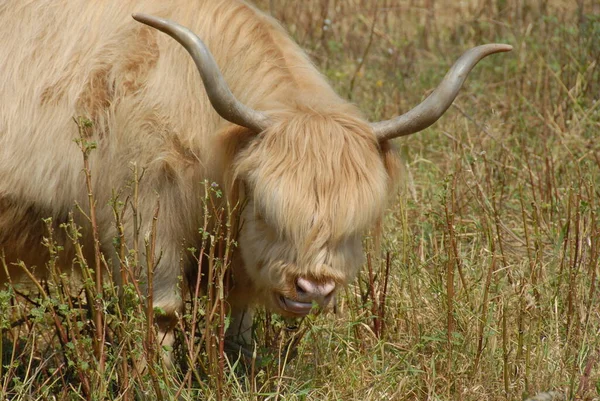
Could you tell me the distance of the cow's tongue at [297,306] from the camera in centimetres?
371

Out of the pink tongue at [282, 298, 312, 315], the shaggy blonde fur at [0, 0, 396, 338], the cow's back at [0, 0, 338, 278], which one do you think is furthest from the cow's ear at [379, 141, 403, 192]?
the pink tongue at [282, 298, 312, 315]

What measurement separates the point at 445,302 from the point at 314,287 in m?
0.97

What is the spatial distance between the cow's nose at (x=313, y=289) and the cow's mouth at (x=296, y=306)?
0.02 metres

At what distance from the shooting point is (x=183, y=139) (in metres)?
3.90

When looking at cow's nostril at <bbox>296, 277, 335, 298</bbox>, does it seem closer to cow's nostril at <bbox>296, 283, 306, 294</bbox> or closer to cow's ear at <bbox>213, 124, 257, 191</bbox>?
cow's nostril at <bbox>296, 283, 306, 294</bbox>

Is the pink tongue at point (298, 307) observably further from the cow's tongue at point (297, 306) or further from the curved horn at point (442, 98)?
the curved horn at point (442, 98)

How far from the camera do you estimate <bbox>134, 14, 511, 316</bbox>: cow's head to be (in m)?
3.63

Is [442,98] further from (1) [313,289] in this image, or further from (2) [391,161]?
(1) [313,289]

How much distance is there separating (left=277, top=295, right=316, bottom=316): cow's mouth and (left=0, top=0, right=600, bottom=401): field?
0.89 ft

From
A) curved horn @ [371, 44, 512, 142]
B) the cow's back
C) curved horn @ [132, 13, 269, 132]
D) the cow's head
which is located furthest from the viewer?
the cow's back

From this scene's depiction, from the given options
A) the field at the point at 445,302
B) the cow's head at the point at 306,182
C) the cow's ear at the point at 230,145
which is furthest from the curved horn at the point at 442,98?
the cow's ear at the point at 230,145

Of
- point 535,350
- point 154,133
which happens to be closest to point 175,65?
point 154,133

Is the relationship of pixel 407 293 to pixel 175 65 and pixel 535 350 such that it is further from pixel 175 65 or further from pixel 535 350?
pixel 175 65

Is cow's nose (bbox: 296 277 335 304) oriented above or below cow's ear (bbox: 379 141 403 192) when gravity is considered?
below
